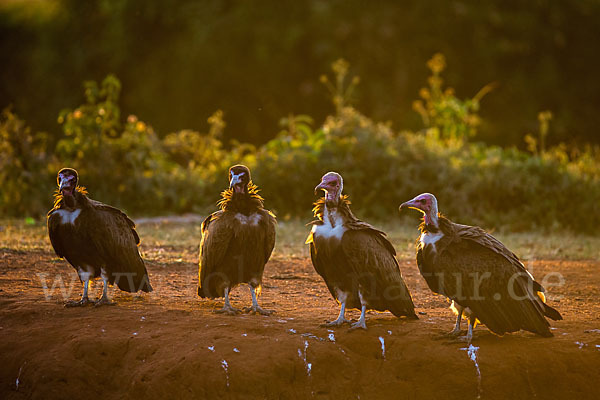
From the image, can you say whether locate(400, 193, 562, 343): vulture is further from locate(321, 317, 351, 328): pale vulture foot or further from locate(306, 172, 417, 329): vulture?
locate(321, 317, 351, 328): pale vulture foot

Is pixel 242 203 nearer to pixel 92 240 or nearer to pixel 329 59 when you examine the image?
pixel 92 240

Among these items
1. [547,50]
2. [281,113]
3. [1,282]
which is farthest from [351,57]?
[1,282]

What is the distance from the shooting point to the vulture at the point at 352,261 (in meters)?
5.34

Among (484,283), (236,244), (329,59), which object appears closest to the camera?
(484,283)

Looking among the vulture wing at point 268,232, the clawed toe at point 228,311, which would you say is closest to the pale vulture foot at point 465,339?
the vulture wing at point 268,232

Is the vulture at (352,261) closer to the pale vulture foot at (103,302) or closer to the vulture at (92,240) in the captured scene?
the vulture at (92,240)

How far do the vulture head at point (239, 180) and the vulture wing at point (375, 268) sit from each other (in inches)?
37.7

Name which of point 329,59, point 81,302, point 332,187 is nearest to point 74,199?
point 81,302

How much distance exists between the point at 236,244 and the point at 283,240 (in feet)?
14.9

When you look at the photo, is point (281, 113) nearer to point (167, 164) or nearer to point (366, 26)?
point (366, 26)

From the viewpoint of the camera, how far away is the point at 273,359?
193 inches

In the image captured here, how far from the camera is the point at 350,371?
500 cm

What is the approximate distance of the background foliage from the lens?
20875 mm

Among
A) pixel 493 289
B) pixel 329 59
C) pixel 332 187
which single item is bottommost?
pixel 493 289
